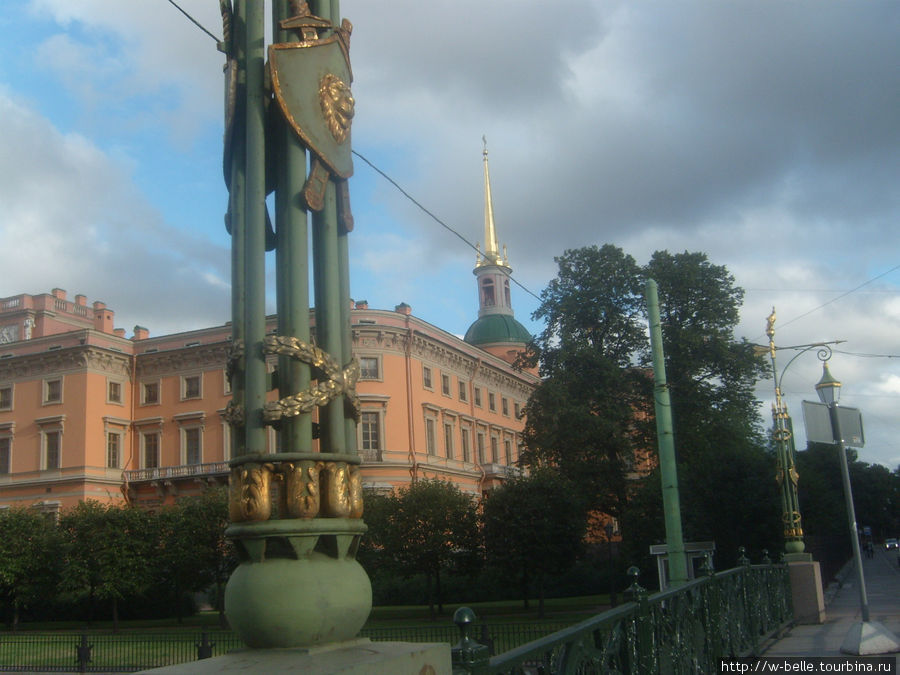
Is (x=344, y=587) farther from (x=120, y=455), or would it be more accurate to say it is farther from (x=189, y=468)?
(x=120, y=455)

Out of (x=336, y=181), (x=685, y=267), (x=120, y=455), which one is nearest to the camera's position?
(x=336, y=181)

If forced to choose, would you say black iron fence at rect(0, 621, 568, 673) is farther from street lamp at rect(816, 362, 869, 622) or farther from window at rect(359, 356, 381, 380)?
window at rect(359, 356, 381, 380)

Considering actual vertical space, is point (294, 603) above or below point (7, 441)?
below

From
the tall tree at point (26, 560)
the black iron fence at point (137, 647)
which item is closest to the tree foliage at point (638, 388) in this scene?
the black iron fence at point (137, 647)

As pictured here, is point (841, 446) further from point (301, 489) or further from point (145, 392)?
point (145, 392)

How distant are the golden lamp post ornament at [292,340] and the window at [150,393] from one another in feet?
167

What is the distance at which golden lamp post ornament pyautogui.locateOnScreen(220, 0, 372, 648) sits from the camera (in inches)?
123

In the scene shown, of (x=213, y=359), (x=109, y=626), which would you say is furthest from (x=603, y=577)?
(x=213, y=359)

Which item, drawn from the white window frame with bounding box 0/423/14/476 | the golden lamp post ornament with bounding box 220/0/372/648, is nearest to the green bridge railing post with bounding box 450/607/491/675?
the golden lamp post ornament with bounding box 220/0/372/648

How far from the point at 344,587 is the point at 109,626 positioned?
130ft

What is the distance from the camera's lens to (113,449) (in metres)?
50.8

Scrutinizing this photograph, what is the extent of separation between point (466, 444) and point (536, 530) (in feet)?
75.6

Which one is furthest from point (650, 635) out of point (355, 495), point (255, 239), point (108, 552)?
point (108, 552)

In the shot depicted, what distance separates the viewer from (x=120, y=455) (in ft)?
167
